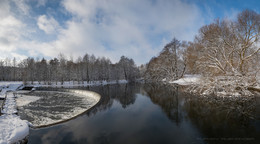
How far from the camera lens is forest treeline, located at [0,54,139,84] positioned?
3997 centimetres

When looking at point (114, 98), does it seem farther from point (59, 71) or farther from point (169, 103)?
point (59, 71)

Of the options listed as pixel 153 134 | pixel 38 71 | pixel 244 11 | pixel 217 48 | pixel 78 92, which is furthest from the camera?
pixel 38 71

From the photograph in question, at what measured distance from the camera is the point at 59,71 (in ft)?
131

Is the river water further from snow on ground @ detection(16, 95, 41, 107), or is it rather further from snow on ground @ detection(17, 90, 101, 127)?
snow on ground @ detection(16, 95, 41, 107)

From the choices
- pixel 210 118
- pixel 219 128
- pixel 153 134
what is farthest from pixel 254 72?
pixel 153 134

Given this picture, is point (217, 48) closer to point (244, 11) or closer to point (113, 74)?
point (244, 11)

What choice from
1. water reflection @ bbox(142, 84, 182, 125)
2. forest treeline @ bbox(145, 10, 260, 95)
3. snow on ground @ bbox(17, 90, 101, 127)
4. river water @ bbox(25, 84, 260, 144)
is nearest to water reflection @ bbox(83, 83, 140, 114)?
snow on ground @ bbox(17, 90, 101, 127)

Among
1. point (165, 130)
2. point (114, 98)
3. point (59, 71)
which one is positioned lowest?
point (114, 98)

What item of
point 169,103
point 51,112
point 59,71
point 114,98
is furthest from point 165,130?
point 59,71

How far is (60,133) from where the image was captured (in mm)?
5945

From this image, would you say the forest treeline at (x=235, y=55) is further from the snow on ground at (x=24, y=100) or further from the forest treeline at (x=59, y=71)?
the forest treeline at (x=59, y=71)

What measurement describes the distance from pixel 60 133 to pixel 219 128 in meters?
8.58

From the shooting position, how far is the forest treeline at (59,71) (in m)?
40.0

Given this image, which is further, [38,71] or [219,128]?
[38,71]
